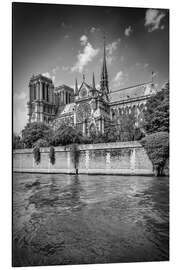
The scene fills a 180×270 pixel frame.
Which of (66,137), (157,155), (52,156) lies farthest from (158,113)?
(52,156)

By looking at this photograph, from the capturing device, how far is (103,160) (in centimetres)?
844

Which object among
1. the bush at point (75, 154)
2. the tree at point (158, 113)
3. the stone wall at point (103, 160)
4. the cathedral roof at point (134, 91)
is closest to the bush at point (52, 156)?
the stone wall at point (103, 160)

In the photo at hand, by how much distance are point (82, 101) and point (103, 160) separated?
3.38 meters

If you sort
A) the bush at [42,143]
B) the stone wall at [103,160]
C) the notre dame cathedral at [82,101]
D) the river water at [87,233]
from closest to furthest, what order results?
the river water at [87,233]
the notre dame cathedral at [82,101]
the stone wall at [103,160]
the bush at [42,143]

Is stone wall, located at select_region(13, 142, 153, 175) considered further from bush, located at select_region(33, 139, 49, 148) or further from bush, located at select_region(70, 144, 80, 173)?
bush, located at select_region(33, 139, 49, 148)

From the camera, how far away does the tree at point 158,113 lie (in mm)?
5465

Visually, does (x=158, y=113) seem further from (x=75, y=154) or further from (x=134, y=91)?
(x=75, y=154)

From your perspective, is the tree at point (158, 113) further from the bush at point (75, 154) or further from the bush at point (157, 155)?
the bush at point (75, 154)

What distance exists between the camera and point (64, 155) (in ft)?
29.5

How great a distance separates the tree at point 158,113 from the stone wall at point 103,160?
1.10 m
